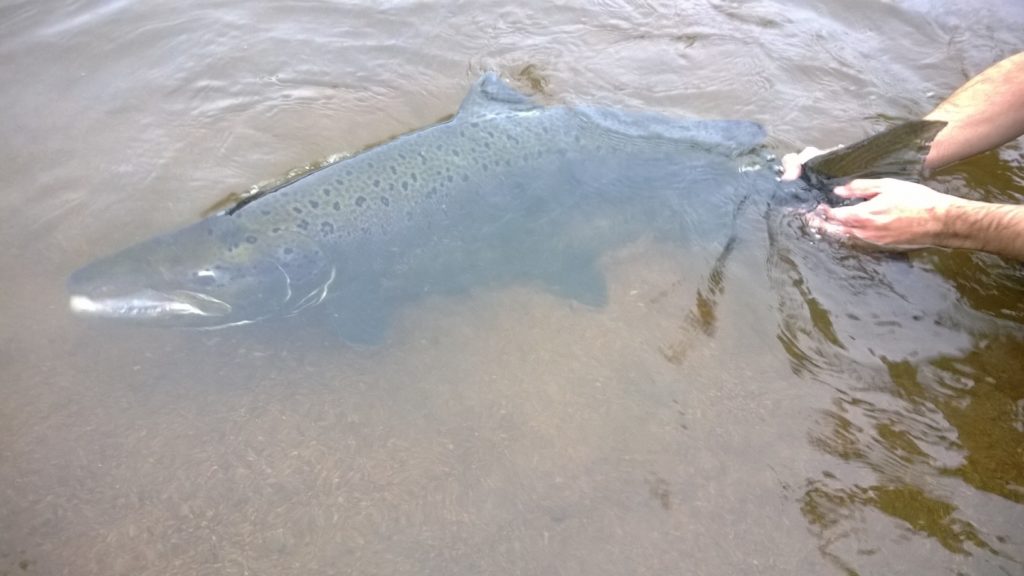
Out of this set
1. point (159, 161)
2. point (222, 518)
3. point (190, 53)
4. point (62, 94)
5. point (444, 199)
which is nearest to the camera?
point (222, 518)

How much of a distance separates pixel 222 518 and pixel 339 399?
2.31 ft

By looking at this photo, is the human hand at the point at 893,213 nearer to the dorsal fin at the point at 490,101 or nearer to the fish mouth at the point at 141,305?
the dorsal fin at the point at 490,101

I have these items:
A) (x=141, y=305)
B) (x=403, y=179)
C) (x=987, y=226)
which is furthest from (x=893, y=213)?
(x=141, y=305)

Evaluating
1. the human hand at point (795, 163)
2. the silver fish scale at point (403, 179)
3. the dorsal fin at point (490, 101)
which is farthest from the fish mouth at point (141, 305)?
the human hand at point (795, 163)

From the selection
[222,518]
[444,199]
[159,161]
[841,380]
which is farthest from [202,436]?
[841,380]

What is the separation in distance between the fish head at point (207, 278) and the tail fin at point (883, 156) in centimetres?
281

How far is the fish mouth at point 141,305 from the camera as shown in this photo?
327 centimetres

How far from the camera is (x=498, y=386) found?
10.8 ft

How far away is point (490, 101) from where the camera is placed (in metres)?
4.09

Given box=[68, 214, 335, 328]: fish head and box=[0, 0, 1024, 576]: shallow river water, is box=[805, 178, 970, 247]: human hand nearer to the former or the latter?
box=[0, 0, 1024, 576]: shallow river water

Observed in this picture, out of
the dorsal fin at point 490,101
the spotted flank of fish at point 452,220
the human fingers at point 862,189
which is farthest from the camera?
the dorsal fin at point 490,101

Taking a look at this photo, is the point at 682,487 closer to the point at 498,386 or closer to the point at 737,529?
the point at 737,529

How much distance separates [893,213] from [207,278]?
11.4 feet

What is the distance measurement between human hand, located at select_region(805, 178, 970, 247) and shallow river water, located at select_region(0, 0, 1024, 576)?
211mm
